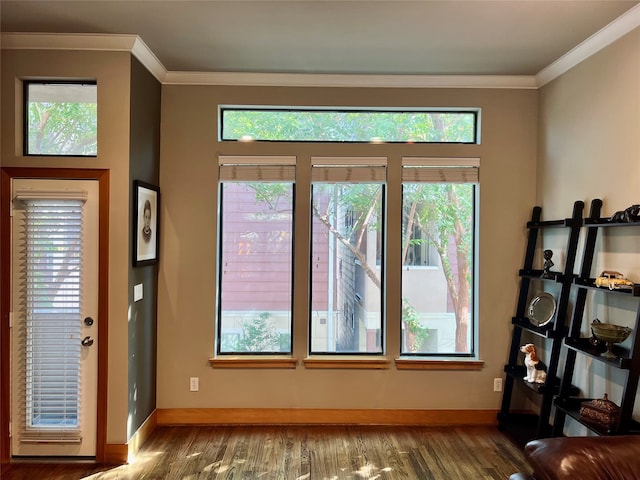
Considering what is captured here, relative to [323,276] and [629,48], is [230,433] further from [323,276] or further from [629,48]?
[629,48]

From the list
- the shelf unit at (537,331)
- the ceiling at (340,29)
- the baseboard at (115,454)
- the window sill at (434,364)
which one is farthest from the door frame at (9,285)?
the shelf unit at (537,331)

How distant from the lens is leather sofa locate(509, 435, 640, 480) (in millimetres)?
1627

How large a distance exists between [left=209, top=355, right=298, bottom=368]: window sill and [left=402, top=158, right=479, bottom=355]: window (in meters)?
1.01

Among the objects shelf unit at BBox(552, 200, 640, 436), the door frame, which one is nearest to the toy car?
shelf unit at BBox(552, 200, 640, 436)

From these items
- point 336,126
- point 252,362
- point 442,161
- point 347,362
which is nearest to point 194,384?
point 252,362

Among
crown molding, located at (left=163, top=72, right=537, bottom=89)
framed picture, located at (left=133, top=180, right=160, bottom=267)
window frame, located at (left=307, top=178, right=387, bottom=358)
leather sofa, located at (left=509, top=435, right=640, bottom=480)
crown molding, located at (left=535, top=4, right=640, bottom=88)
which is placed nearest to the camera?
leather sofa, located at (left=509, top=435, right=640, bottom=480)

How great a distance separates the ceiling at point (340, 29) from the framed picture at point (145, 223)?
1.03 metres

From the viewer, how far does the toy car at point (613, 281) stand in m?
2.27

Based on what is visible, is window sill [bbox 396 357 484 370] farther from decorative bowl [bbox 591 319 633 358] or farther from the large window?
decorative bowl [bbox 591 319 633 358]

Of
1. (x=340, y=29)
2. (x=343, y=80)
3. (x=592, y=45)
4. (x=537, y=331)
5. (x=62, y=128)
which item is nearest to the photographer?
(x=340, y=29)

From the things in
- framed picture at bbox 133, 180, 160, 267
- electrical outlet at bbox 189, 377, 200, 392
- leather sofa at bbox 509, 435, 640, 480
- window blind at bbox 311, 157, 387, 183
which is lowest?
electrical outlet at bbox 189, 377, 200, 392

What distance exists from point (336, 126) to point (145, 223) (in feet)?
5.74

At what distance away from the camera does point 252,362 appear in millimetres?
3385

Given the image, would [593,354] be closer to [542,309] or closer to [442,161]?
[542,309]
